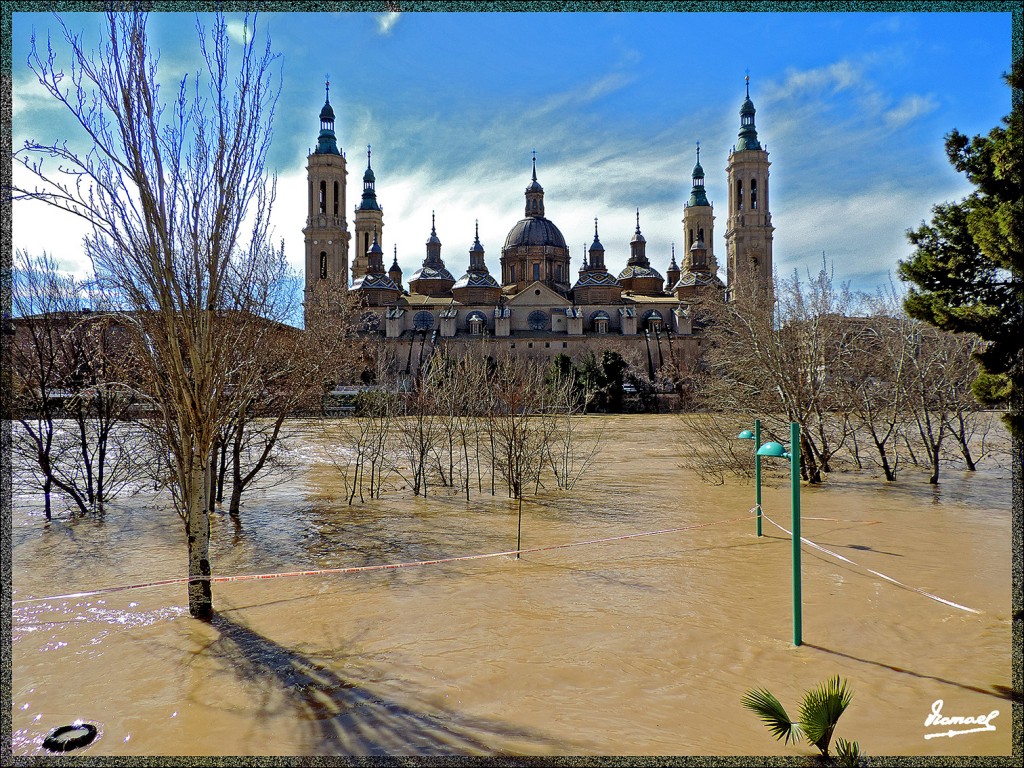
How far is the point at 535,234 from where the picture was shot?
248 ft

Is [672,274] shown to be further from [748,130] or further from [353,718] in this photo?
[353,718]

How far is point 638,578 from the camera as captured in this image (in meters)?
9.77

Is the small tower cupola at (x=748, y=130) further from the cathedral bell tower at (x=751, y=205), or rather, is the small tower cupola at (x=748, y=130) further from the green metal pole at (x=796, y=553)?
the green metal pole at (x=796, y=553)

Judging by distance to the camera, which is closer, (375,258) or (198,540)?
(198,540)

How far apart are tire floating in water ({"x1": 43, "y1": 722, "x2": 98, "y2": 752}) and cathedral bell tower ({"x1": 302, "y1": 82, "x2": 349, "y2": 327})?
6699 cm

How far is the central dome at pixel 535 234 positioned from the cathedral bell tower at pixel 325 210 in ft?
63.4

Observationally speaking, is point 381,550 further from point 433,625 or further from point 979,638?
point 979,638

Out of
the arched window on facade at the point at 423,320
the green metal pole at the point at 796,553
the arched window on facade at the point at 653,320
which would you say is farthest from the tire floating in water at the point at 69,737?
the arched window on facade at the point at 653,320

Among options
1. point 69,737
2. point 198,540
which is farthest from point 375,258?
point 69,737

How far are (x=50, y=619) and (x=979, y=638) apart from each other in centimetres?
1121

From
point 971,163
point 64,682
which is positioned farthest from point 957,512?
point 64,682

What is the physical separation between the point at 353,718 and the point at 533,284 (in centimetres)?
6256

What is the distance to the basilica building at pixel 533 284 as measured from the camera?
210 ft

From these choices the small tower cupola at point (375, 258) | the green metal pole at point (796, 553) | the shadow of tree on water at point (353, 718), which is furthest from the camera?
the small tower cupola at point (375, 258)
